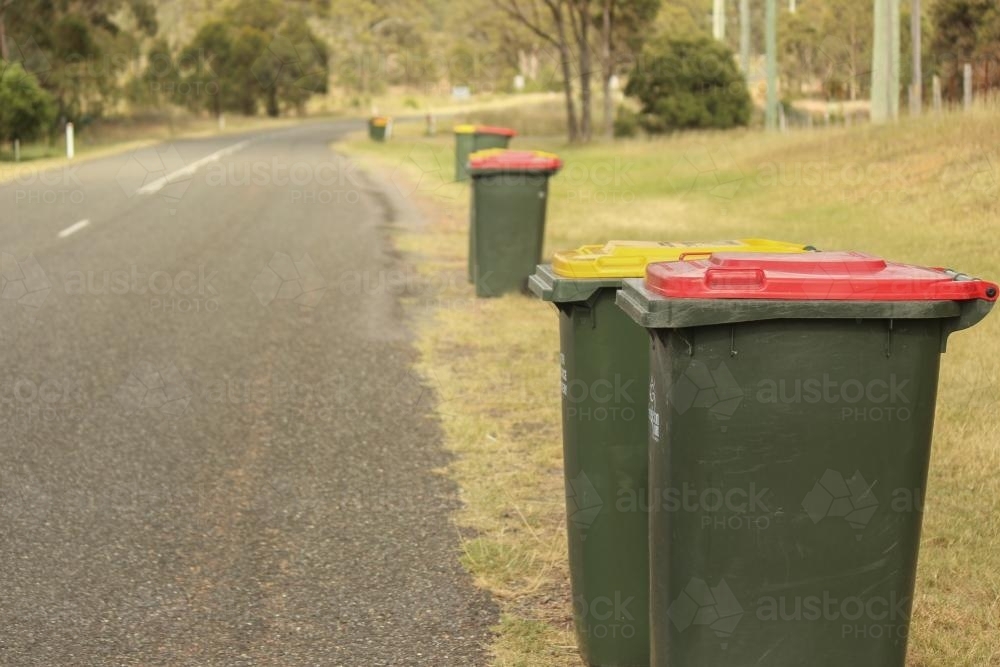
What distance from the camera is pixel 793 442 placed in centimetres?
330

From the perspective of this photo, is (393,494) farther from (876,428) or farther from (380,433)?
(876,428)

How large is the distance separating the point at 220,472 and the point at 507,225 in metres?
5.22

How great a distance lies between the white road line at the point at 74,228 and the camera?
16356 mm

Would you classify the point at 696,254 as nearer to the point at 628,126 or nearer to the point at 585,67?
the point at 585,67

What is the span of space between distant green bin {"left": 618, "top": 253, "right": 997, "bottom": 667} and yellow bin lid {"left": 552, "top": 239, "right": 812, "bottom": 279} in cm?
56

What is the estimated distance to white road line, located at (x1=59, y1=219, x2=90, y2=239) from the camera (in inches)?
644

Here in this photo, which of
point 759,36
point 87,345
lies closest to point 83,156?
point 87,345

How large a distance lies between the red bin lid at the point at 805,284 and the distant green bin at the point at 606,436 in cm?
60

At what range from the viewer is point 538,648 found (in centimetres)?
443
